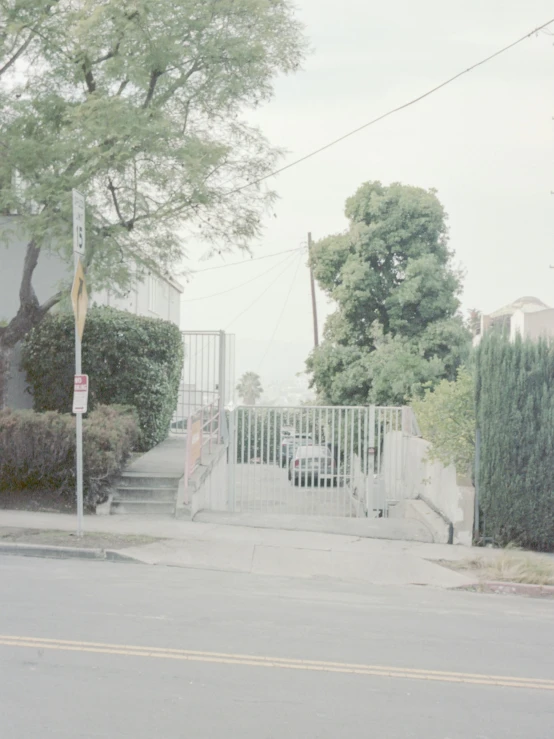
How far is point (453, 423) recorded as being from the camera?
12953 millimetres

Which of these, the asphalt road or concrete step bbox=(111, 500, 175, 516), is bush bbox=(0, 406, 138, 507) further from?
the asphalt road

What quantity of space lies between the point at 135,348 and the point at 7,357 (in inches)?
99.6

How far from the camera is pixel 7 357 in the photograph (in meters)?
15.6

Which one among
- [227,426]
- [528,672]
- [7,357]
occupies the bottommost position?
[528,672]

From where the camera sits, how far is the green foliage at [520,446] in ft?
39.4

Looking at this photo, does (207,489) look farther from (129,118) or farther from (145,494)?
(129,118)

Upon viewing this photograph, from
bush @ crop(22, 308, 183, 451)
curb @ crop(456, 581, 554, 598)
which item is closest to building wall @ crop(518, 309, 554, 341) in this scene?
bush @ crop(22, 308, 183, 451)

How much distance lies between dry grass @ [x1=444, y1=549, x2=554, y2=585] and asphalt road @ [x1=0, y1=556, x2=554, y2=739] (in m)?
1.17

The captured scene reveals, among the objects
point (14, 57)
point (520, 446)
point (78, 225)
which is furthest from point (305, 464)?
point (14, 57)

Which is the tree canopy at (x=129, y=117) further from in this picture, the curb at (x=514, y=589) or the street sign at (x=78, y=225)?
the curb at (x=514, y=589)

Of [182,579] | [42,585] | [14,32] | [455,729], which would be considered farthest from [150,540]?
[14,32]

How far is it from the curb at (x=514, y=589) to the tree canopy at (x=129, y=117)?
773 centimetres

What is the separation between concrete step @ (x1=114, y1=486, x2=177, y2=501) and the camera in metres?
13.4

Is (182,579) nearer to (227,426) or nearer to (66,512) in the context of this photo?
(66,512)
